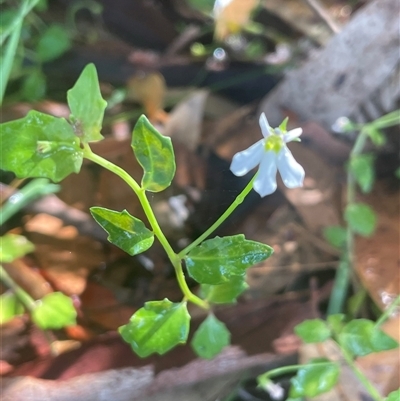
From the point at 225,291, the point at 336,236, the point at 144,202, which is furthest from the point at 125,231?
the point at 336,236

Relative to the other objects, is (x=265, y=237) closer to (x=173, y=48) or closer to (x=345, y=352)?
(x=345, y=352)

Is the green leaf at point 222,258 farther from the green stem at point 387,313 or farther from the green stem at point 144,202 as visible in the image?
the green stem at point 387,313

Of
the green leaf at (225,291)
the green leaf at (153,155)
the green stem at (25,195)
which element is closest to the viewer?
the green leaf at (153,155)

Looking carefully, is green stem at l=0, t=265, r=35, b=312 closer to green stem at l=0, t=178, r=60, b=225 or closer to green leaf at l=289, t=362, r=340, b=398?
green stem at l=0, t=178, r=60, b=225

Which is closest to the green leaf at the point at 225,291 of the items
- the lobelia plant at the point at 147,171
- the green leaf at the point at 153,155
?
the lobelia plant at the point at 147,171

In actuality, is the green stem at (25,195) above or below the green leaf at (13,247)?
above

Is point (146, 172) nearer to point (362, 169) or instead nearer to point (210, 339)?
point (210, 339)

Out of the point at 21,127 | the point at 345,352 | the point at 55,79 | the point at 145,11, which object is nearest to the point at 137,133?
the point at 21,127
